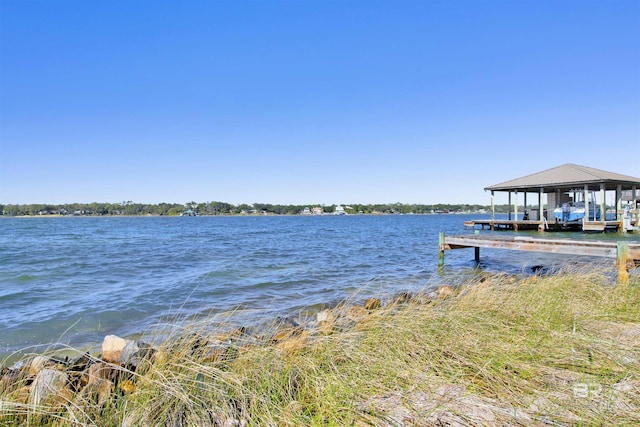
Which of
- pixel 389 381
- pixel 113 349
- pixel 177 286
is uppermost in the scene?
pixel 389 381

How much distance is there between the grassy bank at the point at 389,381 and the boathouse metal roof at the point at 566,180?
22402 mm

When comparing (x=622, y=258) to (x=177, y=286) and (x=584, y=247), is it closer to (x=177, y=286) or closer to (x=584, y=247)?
(x=584, y=247)

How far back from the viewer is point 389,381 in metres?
3.10

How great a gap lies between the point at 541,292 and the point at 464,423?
4369 millimetres

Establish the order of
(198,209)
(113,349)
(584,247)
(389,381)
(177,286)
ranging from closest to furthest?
(389,381) < (113,349) < (584,247) < (177,286) < (198,209)

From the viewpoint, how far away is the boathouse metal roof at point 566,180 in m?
22.9

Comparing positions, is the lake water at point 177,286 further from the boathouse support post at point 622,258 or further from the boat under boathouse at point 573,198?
the boat under boathouse at point 573,198

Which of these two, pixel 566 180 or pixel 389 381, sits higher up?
pixel 566 180

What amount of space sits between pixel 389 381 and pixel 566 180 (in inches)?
1046

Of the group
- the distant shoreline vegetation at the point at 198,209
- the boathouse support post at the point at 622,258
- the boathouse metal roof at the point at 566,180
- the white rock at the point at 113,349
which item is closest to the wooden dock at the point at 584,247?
the boathouse support post at the point at 622,258

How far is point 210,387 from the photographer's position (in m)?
3.13

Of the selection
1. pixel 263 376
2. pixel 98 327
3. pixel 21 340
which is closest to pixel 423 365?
pixel 263 376

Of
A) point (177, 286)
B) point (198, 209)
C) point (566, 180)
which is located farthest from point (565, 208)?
point (198, 209)

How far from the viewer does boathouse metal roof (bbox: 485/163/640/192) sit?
2291cm
